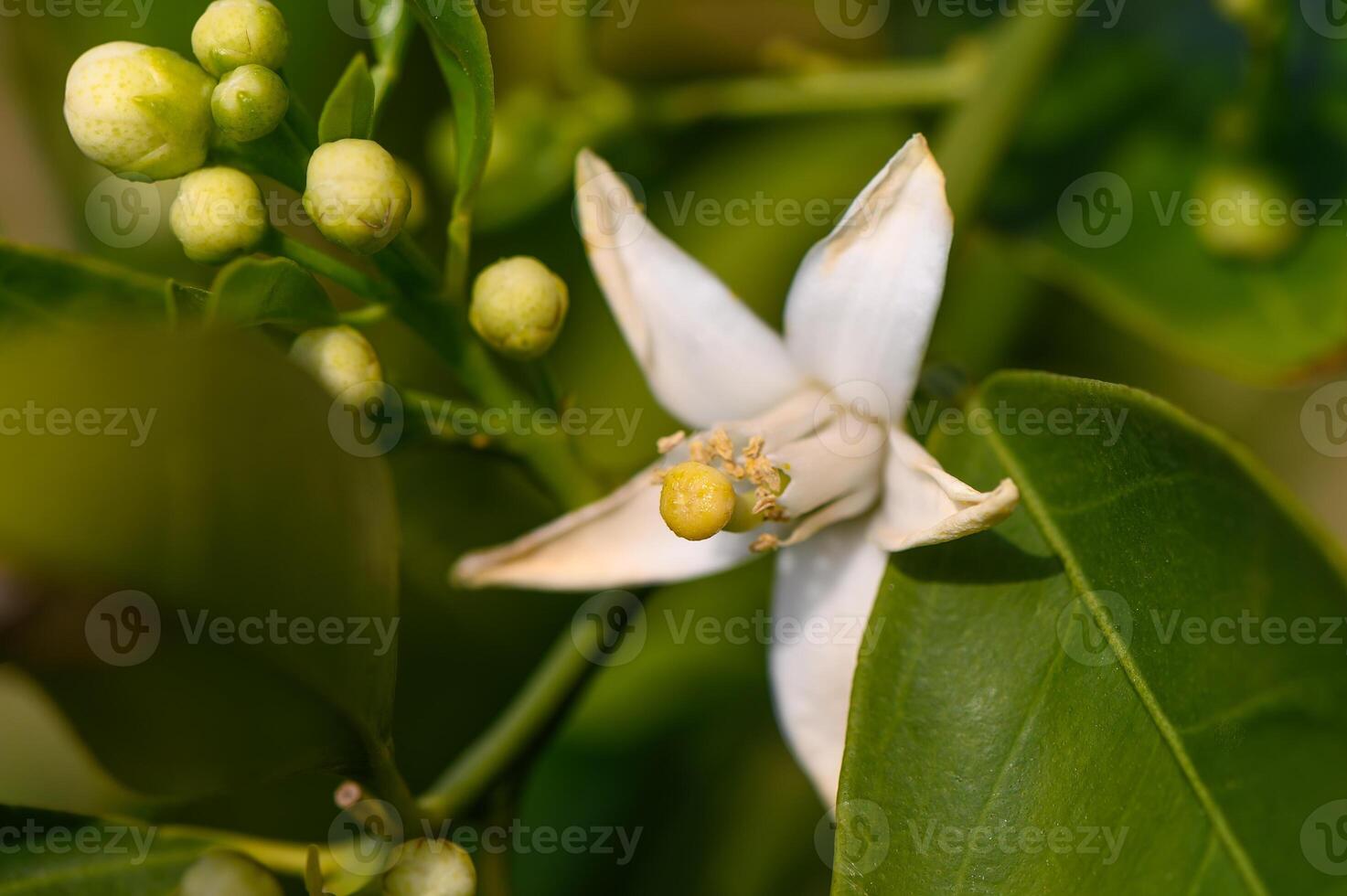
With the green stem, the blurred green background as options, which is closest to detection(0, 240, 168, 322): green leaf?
the blurred green background

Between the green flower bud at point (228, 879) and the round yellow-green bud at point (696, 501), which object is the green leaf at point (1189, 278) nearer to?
the round yellow-green bud at point (696, 501)

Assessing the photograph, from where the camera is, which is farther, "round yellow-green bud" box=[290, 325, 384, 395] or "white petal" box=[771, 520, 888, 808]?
"white petal" box=[771, 520, 888, 808]

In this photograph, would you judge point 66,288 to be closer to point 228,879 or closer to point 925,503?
point 228,879

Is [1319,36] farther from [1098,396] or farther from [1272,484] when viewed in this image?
[1098,396]

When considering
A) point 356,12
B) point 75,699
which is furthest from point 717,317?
point 356,12

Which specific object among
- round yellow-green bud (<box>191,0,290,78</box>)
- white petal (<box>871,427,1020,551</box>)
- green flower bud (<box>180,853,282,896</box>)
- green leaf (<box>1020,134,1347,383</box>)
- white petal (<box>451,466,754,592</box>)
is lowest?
green flower bud (<box>180,853,282,896</box>)

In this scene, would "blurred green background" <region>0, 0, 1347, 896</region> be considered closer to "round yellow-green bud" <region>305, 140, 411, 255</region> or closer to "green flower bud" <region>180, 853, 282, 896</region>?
"green flower bud" <region>180, 853, 282, 896</region>
